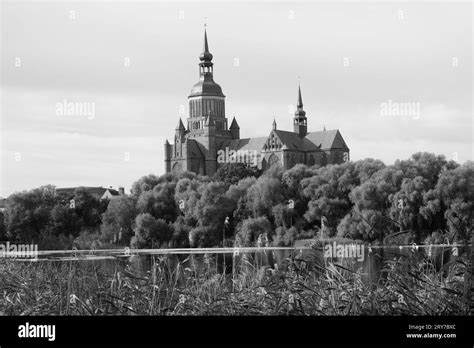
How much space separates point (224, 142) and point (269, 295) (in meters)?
92.6

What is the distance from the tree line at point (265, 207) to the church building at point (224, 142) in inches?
1612

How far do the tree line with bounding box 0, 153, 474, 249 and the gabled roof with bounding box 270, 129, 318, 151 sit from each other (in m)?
42.5

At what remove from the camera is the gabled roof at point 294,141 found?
92312 millimetres

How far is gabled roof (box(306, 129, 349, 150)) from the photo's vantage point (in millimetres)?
90312

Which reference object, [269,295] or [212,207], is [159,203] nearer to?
[212,207]

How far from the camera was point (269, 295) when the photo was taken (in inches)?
297

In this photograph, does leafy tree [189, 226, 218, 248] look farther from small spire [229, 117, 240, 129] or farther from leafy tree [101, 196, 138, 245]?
small spire [229, 117, 240, 129]

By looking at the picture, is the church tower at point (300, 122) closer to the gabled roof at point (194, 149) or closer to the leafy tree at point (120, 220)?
the gabled roof at point (194, 149)

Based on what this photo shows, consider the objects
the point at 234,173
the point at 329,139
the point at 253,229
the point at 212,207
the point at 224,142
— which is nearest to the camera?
the point at 253,229
